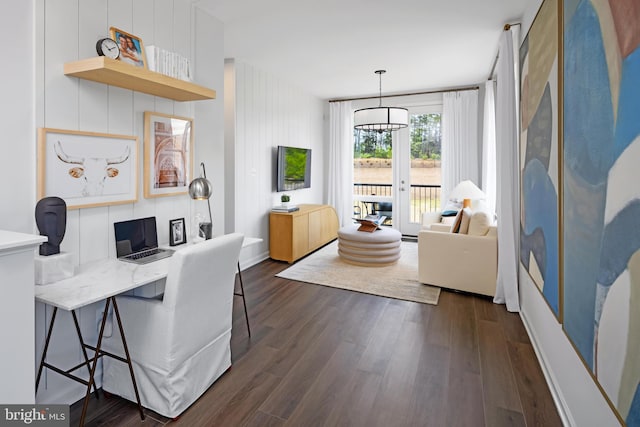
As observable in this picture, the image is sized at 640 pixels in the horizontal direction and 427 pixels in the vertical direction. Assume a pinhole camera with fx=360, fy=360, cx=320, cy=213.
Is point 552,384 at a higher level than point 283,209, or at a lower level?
lower

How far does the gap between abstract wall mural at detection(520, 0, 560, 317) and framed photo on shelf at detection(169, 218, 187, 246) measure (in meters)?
2.44

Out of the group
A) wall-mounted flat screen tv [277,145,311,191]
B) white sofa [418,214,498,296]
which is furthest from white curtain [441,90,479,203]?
white sofa [418,214,498,296]

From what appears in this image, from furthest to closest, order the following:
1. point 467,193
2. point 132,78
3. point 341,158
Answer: point 341,158 < point 467,193 < point 132,78

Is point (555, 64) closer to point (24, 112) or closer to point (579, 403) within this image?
point (579, 403)

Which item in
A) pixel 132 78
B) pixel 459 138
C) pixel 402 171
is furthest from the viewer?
pixel 402 171

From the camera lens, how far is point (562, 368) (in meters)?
1.90

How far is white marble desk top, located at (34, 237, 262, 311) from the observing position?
1.57m

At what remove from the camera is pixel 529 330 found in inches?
109

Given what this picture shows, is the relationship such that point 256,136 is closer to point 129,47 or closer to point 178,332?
point 129,47

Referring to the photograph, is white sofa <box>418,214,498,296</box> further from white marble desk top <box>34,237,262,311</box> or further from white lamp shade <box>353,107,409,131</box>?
white marble desk top <box>34,237,262,311</box>

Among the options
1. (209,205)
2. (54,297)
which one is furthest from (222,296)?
(209,205)

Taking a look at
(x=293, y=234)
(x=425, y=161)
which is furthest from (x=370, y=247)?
(x=425, y=161)

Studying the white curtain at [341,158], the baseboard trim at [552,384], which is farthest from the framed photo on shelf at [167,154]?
the white curtain at [341,158]

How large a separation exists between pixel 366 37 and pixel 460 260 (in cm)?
248
